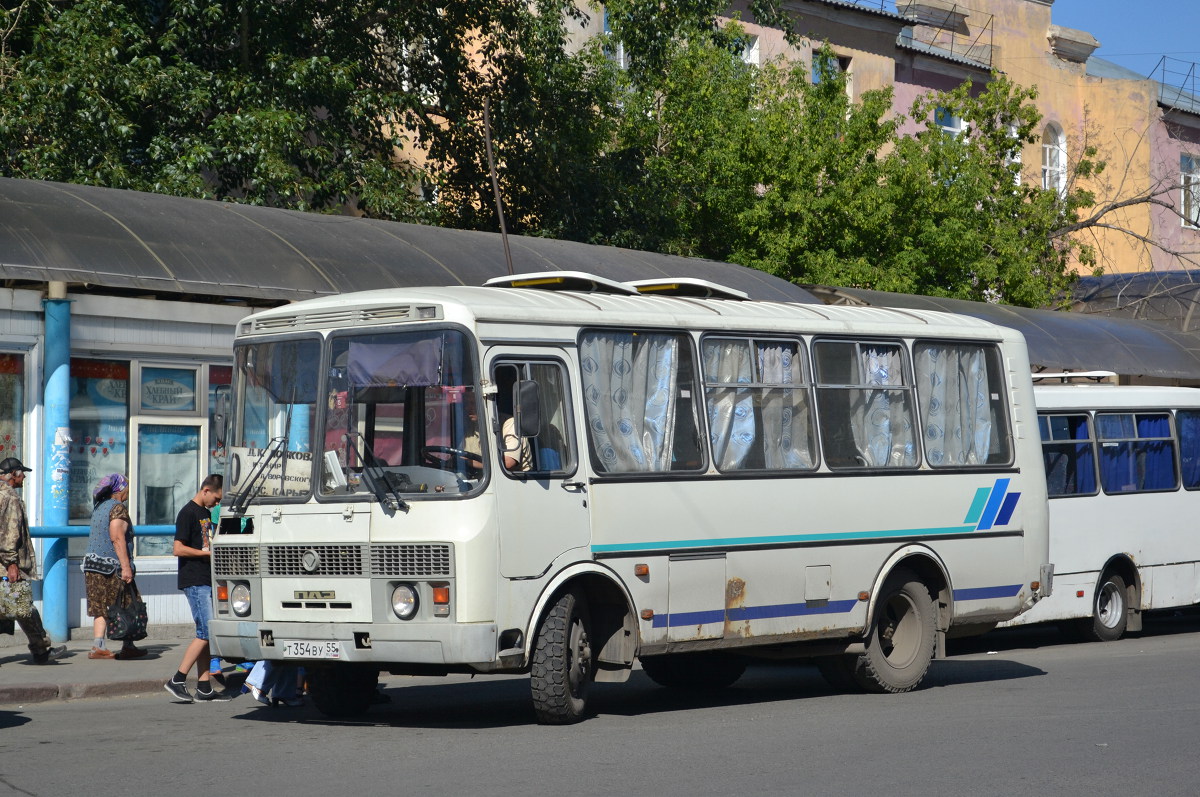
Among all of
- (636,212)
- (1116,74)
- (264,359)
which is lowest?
(264,359)

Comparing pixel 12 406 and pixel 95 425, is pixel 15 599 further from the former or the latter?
pixel 95 425

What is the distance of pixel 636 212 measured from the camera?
93.9 feet

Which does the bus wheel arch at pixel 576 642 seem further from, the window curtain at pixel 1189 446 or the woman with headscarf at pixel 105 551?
the window curtain at pixel 1189 446

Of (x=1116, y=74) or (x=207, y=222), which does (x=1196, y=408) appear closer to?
(x=207, y=222)

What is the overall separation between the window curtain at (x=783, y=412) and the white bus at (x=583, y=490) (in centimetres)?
2

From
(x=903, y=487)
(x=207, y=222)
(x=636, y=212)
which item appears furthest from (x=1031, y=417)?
(x=636, y=212)

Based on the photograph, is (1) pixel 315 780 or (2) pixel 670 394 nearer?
(1) pixel 315 780

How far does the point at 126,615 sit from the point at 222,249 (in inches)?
173

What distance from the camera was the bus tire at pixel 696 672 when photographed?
41.3ft

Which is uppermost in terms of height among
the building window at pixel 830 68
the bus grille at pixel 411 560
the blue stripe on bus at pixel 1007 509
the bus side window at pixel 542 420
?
the building window at pixel 830 68

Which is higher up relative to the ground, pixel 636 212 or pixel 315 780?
pixel 636 212

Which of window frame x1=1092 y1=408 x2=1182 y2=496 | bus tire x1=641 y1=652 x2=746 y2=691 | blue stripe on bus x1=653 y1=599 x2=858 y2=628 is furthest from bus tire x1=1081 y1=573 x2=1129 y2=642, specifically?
blue stripe on bus x1=653 y1=599 x2=858 y2=628

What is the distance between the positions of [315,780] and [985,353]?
716 centimetres

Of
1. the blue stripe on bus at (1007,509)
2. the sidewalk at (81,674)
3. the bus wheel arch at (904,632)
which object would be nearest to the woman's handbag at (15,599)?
the sidewalk at (81,674)
